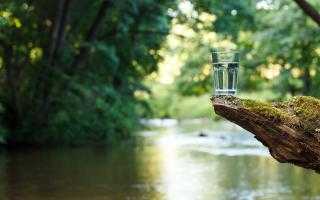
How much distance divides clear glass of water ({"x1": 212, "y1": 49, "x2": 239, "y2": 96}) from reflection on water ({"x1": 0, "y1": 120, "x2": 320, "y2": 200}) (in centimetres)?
524

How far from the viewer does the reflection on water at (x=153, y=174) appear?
12.0 metres

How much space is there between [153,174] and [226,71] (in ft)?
29.3

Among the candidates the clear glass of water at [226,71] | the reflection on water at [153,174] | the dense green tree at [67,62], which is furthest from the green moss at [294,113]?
the dense green tree at [67,62]

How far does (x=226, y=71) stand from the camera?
6449 millimetres

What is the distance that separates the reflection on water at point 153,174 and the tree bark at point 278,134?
212 inches

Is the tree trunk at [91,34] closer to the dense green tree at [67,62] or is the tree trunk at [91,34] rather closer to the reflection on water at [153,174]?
the dense green tree at [67,62]

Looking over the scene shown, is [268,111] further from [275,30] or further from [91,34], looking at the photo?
[91,34]

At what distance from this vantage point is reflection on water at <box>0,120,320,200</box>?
39.3 feet

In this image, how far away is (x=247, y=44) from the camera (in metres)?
32.2

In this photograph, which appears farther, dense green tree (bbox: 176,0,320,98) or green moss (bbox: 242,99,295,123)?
dense green tree (bbox: 176,0,320,98)

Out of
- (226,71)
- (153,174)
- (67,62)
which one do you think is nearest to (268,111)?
(226,71)

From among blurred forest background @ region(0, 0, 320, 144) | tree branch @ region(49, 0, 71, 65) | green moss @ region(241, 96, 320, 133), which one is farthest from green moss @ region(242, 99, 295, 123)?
tree branch @ region(49, 0, 71, 65)

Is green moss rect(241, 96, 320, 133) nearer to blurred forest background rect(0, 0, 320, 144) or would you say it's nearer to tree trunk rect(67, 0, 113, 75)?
blurred forest background rect(0, 0, 320, 144)

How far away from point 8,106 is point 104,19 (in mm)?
4505
